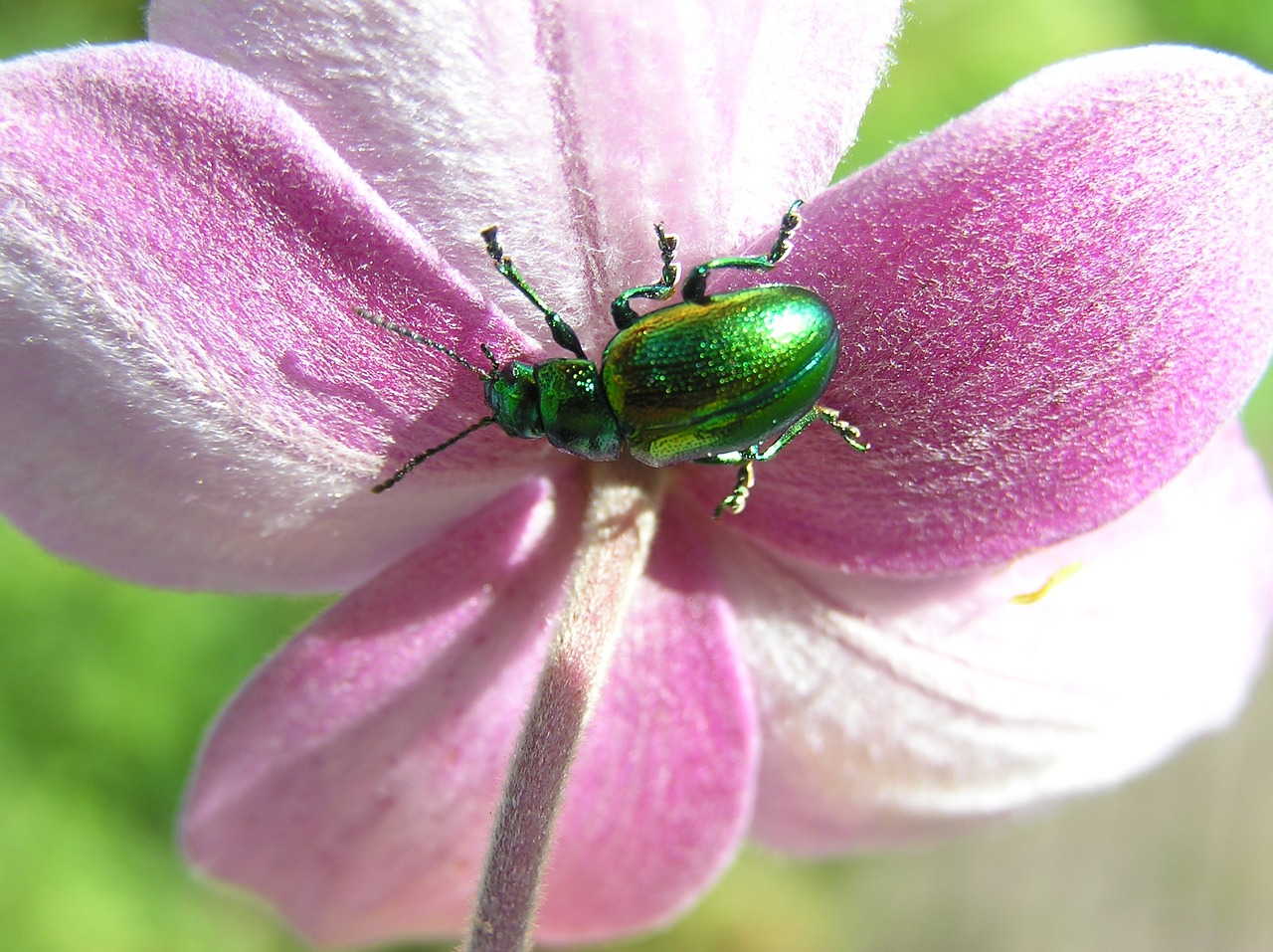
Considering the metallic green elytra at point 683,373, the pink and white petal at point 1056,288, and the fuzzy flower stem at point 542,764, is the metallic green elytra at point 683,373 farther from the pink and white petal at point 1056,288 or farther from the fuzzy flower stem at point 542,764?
the fuzzy flower stem at point 542,764

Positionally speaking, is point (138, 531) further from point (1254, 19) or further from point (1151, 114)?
point (1254, 19)

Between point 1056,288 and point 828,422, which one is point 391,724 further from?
point 1056,288

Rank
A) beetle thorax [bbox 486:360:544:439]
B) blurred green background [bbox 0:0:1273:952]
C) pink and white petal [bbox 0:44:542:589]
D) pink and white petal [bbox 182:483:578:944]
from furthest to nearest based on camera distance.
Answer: blurred green background [bbox 0:0:1273:952] < pink and white petal [bbox 182:483:578:944] < beetle thorax [bbox 486:360:544:439] < pink and white petal [bbox 0:44:542:589]

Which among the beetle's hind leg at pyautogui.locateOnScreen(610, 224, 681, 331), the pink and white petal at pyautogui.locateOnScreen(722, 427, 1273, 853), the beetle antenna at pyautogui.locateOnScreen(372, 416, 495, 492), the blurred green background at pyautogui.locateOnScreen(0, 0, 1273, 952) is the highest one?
the beetle's hind leg at pyautogui.locateOnScreen(610, 224, 681, 331)

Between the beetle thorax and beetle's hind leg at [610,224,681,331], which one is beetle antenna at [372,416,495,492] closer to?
the beetle thorax

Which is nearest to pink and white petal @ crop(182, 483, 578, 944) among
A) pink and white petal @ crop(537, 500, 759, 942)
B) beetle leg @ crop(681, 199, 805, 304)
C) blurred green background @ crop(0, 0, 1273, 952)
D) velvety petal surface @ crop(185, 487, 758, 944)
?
velvety petal surface @ crop(185, 487, 758, 944)

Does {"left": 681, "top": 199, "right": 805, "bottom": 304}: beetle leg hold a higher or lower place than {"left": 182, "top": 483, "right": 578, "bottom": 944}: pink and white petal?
higher

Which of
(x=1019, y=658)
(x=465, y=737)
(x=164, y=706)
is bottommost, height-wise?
(x=164, y=706)

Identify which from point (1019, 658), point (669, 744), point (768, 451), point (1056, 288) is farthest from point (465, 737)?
point (1056, 288)
